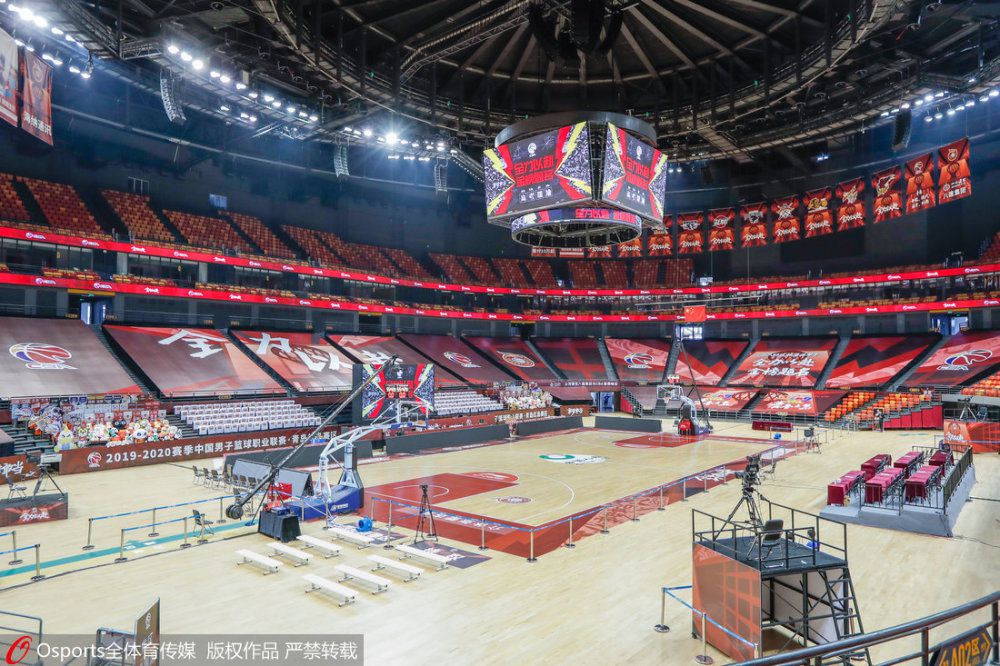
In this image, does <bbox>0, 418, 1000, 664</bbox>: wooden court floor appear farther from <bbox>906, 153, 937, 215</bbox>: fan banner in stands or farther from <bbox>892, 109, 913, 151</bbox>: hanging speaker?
<bbox>892, 109, 913, 151</bbox>: hanging speaker

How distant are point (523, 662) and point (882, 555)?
9.50 meters

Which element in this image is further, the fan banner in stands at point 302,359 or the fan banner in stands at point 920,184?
the fan banner in stands at point 302,359

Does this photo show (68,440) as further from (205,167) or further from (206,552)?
(205,167)

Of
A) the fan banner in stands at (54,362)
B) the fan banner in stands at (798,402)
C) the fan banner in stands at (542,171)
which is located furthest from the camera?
the fan banner in stands at (798,402)

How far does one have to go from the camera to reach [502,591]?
11.3 m

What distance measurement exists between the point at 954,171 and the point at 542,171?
26.8m

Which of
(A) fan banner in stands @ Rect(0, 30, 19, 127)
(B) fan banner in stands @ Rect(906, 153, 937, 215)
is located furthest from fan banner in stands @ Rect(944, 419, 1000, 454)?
(A) fan banner in stands @ Rect(0, 30, 19, 127)

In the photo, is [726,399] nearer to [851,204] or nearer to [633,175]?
[851,204]

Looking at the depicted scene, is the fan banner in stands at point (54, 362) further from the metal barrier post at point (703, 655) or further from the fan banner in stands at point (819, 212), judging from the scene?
the fan banner in stands at point (819, 212)

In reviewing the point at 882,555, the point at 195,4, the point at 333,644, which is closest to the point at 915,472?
the point at 882,555

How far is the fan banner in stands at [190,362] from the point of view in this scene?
105 feet

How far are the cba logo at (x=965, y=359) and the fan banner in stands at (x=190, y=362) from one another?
4269cm

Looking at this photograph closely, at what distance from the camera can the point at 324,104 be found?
34.0 metres

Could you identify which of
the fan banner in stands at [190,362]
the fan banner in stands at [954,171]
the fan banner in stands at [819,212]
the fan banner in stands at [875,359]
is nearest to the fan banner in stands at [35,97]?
the fan banner in stands at [190,362]
